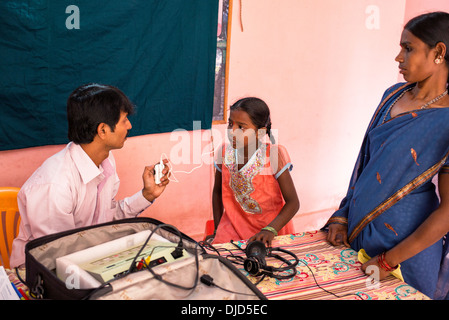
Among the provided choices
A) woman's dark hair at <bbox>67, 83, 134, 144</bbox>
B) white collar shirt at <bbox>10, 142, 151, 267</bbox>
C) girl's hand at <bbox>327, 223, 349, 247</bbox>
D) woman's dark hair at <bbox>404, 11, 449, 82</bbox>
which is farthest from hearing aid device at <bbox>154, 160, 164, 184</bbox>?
woman's dark hair at <bbox>404, 11, 449, 82</bbox>

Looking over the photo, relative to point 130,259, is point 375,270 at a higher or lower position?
lower

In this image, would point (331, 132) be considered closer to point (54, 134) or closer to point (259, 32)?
point (259, 32)

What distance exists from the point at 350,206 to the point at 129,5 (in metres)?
1.85

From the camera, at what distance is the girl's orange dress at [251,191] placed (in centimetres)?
210

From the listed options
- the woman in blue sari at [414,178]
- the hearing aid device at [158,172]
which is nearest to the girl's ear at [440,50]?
the woman in blue sari at [414,178]

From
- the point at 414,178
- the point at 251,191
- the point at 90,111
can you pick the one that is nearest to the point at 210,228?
the point at 251,191

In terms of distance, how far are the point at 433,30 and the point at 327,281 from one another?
3.29 feet

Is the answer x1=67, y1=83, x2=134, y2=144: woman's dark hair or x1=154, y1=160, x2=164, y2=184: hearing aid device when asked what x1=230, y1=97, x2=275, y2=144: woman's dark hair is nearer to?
x1=154, y1=160, x2=164, y2=184: hearing aid device

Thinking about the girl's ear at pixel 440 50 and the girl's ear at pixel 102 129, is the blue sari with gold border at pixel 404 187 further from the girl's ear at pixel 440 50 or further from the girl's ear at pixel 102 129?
the girl's ear at pixel 102 129

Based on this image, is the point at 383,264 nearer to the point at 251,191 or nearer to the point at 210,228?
the point at 251,191

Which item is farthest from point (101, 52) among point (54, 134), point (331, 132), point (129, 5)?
point (331, 132)

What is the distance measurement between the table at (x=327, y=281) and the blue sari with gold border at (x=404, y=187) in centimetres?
14

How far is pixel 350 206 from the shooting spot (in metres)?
1.73

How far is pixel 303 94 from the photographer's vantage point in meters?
3.69
